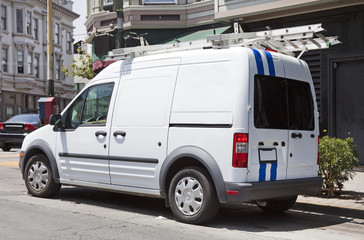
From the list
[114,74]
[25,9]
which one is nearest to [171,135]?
[114,74]

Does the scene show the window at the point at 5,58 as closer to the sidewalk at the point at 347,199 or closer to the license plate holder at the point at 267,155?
the sidewalk at the point at 347,199

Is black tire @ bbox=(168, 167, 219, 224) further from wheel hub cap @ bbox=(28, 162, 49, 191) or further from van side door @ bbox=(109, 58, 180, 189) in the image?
wheel hub cap @ bbox=(28, 162, 49, 191)

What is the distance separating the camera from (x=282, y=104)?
700 centimetres

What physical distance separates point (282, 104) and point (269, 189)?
1189 mm

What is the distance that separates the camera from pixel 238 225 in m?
6.88

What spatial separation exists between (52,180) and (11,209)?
121 centimetres

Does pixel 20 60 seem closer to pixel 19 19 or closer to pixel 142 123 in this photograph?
pixel 19 19

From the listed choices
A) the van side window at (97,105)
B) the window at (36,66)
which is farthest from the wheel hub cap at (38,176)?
the window at (36,66)

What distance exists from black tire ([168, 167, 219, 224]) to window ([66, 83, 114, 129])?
177cm

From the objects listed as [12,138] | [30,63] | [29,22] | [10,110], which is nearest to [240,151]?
[12,138]

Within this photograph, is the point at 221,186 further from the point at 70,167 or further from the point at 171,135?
the point at 70,167

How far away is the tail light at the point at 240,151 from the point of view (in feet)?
20.7

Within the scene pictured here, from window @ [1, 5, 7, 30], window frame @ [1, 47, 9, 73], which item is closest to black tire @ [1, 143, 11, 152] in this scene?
window frame @ [1, 47, 9, 73]

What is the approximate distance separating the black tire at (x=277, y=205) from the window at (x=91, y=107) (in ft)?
8.93
